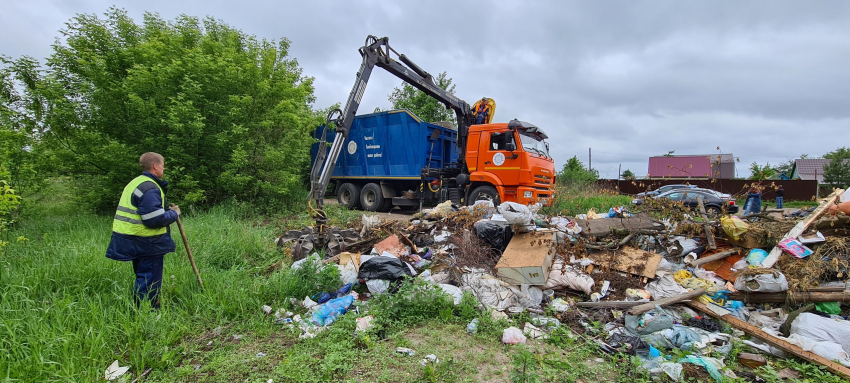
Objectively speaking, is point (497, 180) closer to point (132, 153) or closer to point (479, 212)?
point (479, 212)

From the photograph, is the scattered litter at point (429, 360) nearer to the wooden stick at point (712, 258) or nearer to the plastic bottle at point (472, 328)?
the plastic bottle at point (472, 328)

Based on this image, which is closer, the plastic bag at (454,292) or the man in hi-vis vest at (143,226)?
the man in hi-vis vest at (143,226)

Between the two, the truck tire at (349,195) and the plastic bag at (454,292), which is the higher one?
the truck tire at (349,195)

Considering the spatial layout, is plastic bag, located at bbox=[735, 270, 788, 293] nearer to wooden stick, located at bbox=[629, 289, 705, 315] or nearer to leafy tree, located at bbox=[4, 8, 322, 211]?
wooden stick, located at bbox=[629, 289, 705, 315]

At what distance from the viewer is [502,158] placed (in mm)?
7875

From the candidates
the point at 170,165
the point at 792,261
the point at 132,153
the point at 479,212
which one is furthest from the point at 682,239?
the point at 132,153

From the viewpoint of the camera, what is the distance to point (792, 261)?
3.58 metres

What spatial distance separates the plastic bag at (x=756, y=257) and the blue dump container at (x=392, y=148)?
6.62 m

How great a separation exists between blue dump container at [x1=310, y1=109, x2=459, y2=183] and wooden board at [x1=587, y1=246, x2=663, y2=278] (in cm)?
561

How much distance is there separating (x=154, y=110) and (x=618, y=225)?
8263mm

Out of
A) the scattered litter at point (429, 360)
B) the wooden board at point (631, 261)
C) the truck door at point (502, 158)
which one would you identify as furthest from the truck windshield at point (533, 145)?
the scattered litter at point (429, 360)

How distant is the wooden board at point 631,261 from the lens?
3955 millimetres

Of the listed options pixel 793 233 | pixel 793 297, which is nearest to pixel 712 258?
pixel 793 233

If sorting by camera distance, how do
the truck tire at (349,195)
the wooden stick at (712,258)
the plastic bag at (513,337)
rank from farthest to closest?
the truck tire at (349,195) → the wooden stick at (712,258) → the plastic bag at (513,337)
